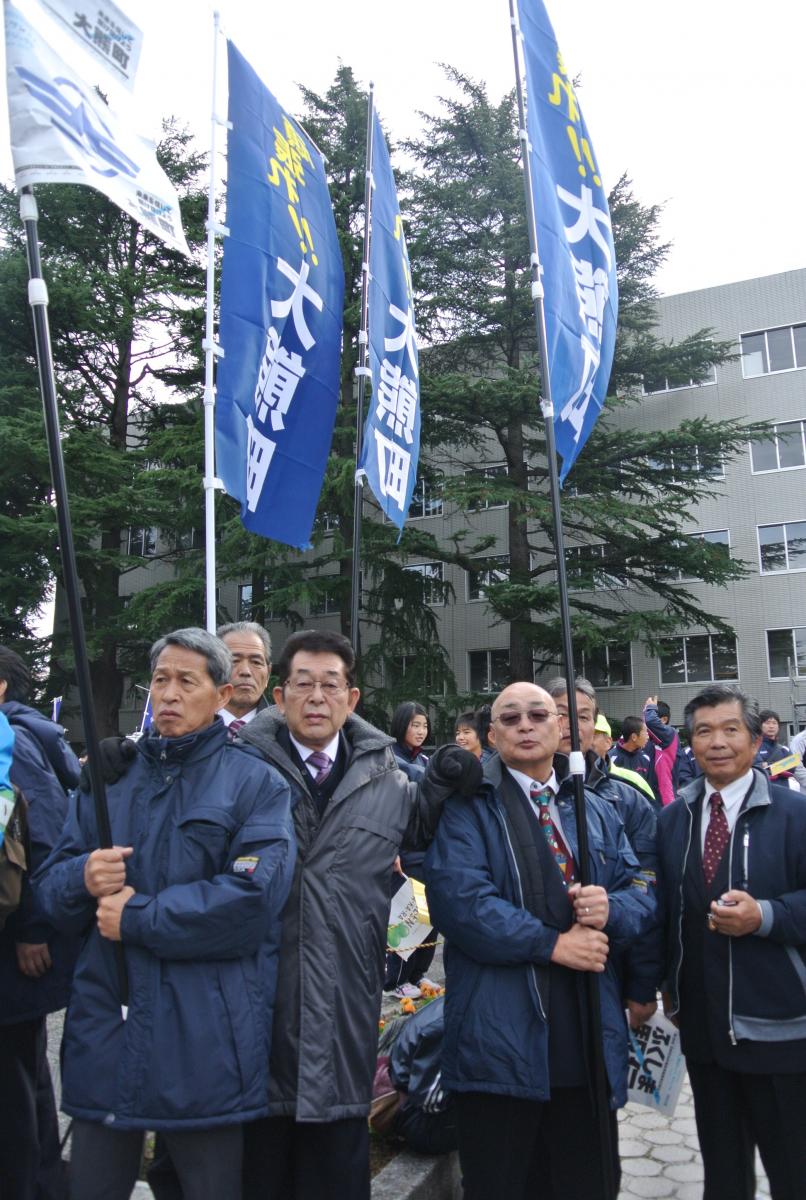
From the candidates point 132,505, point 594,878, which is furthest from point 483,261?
point 594,878

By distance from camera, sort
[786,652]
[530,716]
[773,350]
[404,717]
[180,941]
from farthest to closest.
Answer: [773,350], [786,652], [404,717], [530,716], [180,941]

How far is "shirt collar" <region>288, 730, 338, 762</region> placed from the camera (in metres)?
2.97

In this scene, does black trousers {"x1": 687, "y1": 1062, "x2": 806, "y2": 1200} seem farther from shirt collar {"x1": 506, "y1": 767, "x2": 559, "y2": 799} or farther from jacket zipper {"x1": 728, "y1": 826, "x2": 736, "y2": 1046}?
shirt collar {"x1": 506, "y1": 767, "x2": 559, "y2": 799}

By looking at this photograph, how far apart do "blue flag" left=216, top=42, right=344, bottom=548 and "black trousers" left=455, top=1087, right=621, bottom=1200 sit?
3202 mm

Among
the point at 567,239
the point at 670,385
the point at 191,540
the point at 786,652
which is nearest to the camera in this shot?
the point at 567,239

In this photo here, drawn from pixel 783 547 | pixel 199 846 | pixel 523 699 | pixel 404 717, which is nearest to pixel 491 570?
pixel 783 547

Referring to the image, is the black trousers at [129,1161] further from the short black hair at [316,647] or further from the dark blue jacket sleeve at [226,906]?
the short black hair at [316,647]

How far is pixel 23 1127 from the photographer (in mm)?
2855

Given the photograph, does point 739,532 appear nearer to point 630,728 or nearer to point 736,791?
point 630,728

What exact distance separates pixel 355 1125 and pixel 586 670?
25.5 metres

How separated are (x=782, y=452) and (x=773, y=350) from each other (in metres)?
3.25

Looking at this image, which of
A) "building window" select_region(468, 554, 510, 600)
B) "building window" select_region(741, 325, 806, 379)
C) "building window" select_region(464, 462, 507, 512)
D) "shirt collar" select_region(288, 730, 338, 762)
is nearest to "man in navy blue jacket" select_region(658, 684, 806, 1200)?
"shirt collar" select_region(288, 730, 338, 762)

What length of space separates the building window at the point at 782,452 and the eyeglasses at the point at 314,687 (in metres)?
26.8

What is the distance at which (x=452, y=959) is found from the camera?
2854 mm
